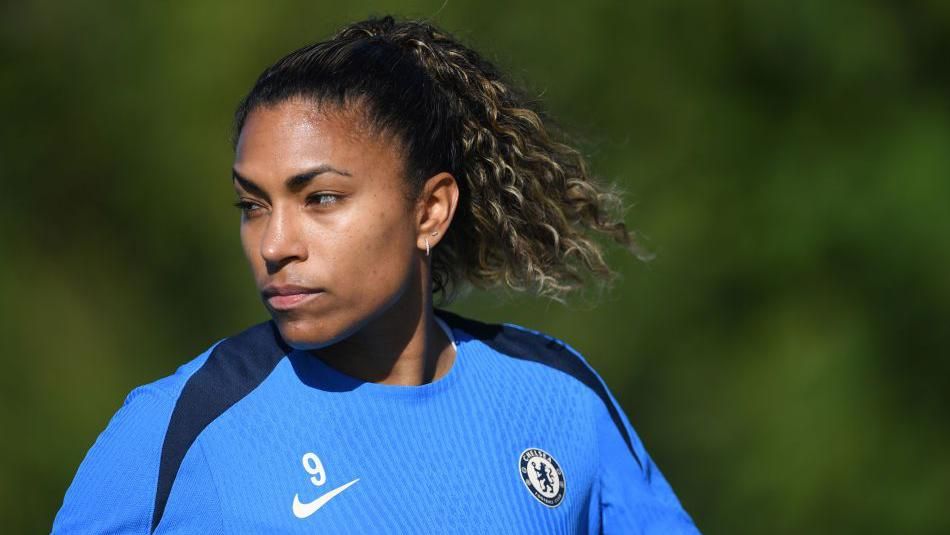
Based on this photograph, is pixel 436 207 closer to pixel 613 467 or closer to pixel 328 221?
pixel 328 221

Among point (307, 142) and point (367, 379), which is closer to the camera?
point (307, 142)

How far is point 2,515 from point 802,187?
12.5 ft

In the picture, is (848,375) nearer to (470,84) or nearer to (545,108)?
(545,108)

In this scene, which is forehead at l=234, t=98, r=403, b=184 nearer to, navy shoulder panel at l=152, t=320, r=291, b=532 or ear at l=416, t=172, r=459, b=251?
ear at l=416, t=172, r=459, b=251

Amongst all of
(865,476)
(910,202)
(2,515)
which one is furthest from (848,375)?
(2,515)

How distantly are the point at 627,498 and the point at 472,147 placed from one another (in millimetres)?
865

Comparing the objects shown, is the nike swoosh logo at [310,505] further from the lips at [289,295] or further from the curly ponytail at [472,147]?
the curly ponytail at [472,147]

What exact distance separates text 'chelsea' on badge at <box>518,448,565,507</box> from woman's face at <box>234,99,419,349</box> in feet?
1.51


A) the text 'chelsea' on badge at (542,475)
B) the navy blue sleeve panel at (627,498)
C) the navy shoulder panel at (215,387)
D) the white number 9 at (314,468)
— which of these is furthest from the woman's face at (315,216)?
the navy blue sleeve panel at (627,498)

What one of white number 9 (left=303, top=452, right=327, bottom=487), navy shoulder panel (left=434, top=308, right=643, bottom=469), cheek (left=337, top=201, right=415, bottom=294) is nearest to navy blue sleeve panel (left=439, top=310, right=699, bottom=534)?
navy shoulder panel (left=434, top=308, right=643, bottom=469)

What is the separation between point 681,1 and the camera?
5.79 meters

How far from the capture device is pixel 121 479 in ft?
7.30

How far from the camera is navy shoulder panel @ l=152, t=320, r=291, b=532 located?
2242 mm

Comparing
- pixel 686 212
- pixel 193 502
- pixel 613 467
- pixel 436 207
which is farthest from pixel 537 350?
pixel 686 212
